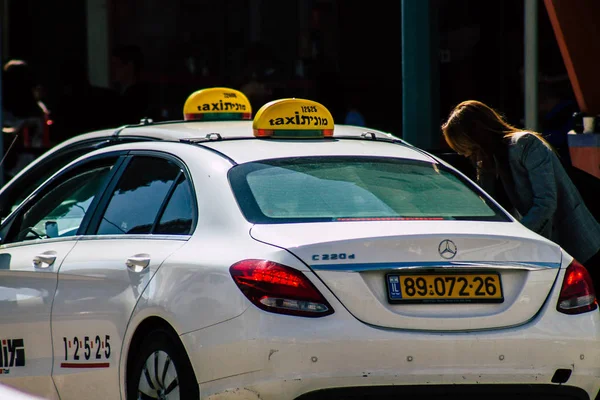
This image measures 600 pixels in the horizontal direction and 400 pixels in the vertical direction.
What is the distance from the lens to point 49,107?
16391mm

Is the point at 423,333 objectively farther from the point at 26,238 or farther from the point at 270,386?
the point at 26,238

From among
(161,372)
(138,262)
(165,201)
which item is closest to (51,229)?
(165,201)

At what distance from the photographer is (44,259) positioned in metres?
6.20

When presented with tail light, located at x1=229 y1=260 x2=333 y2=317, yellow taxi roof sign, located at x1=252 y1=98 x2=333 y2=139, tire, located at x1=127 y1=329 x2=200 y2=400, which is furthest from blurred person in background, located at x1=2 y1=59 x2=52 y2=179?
tail light, located at x1=229 y1=260 x2=333 y2=317

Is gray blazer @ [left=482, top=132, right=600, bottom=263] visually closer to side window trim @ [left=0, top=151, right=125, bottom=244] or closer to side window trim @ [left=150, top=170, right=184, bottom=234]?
side window trim @ [left=150, top=170, right=184, bottom=234]

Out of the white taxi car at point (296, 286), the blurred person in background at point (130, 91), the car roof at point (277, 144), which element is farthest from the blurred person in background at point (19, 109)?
the white taxi car at point (296, 286)

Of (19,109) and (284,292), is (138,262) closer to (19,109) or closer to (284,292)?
(284,292)

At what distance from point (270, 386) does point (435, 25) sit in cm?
495

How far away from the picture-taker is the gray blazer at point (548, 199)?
6848 mm

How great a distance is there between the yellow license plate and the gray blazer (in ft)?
5.86

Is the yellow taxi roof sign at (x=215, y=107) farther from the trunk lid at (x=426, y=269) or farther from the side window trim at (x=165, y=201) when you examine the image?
the trunk lid at (x=426, y=269)

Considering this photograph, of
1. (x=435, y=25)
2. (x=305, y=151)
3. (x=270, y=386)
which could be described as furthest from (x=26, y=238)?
(x=435, y=25)

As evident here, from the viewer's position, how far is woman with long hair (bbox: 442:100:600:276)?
271 inches

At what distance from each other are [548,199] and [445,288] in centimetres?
200
